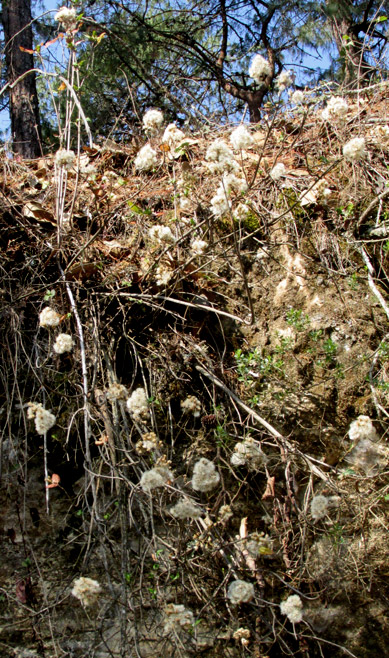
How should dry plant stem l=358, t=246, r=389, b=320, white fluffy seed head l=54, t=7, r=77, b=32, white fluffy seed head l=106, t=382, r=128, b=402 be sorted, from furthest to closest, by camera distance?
dry plant stem l=358, t=246, r=389, b=320 → white fluffy seed head l=54, t=7, r=77, b=32 → white fluffy seed head l=106, t=382, r=128, b=402

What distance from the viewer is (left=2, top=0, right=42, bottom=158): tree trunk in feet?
13.1

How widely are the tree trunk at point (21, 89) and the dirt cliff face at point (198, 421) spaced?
1.64 m

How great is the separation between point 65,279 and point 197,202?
0.69 meters

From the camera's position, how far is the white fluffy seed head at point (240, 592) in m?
1.60

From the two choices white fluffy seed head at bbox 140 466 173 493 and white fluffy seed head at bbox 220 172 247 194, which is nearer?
white fluffy seed head at bbox 140 466 173 493

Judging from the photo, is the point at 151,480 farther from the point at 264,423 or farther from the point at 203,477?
the point at 264,423

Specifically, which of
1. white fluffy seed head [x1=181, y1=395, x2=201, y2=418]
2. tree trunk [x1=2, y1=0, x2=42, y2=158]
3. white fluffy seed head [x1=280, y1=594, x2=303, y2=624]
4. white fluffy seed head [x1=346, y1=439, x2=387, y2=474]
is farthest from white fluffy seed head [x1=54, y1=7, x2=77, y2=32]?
white fluffy seed head [x1=280, y1=594, x2=303, y2=624]

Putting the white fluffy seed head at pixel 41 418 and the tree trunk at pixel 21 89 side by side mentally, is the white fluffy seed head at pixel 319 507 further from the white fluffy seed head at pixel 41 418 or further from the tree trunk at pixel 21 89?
the tree trunk at pixel 21 89

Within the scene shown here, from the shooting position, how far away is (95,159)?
2998 millimetres

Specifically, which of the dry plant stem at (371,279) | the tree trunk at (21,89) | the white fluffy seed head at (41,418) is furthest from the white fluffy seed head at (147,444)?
the tree trunk at (21,89)

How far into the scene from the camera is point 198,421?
212 centimetres

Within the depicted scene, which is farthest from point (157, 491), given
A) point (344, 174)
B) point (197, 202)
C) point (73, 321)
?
point (344, 174)

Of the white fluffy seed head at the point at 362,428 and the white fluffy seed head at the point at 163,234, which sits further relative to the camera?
the white fluffy seed head at the point at 163,234

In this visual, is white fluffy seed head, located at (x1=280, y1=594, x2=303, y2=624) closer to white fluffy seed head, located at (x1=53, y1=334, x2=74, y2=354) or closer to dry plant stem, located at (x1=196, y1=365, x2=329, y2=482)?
dry plant stem, located at (x1=196, y1=365, x2=329, y2=482)
